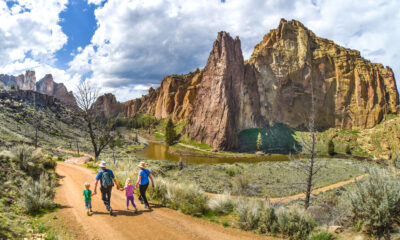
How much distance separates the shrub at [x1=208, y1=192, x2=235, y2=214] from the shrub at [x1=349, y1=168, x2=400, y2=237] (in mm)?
4061

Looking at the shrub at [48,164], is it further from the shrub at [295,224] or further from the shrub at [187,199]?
the shrub at [295,224]

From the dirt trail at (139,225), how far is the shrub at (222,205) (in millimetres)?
948

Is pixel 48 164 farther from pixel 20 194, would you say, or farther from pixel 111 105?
pixel 111 105

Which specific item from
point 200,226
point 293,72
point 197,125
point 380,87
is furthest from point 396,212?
point 380,87

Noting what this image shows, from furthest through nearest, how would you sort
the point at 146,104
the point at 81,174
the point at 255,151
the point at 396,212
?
1. the point at 146,104
2. the point at 255,151
3. the point at 81,174
4. the point at 396,212

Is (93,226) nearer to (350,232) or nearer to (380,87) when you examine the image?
(350,232)

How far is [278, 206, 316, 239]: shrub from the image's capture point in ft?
19.6

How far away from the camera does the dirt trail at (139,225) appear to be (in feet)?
20.5

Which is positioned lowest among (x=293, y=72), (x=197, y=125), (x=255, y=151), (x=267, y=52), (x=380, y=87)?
(x=255, y=151)

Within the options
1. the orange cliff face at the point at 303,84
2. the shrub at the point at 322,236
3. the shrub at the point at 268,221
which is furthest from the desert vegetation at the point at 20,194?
the orange cliff face at the point at 303,84

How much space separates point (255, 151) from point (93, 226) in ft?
202

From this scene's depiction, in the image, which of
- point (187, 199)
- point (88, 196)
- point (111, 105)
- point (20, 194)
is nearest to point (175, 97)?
point (111, 105)

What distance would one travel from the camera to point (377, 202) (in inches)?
203

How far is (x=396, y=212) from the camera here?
16.3 feet
